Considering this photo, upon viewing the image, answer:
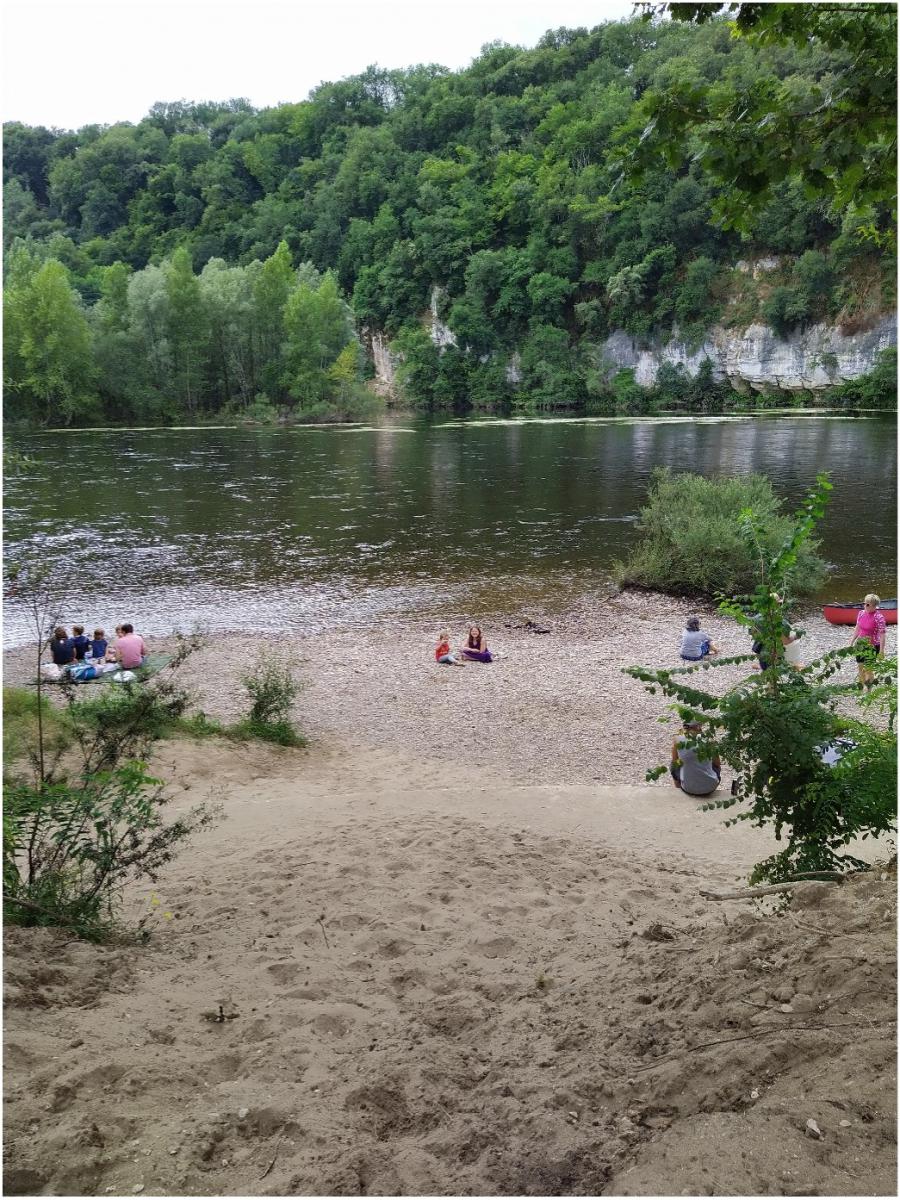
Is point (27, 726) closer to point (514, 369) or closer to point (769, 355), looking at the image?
point (769, 355)

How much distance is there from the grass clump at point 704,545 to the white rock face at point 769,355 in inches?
2595

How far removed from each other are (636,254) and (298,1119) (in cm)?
9946

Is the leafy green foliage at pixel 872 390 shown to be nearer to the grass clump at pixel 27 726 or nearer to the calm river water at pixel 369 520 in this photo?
the calm river water at pixel 369 520

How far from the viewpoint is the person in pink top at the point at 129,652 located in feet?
46.3

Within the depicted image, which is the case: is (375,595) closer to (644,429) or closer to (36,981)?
(36,981)

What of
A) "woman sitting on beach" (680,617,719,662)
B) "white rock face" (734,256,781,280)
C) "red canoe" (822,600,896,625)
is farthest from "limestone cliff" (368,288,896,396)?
"woman sitting on beach" (680,617,719,662)

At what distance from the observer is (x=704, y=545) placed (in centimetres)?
1947

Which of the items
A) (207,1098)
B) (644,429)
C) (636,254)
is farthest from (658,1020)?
(636,254)

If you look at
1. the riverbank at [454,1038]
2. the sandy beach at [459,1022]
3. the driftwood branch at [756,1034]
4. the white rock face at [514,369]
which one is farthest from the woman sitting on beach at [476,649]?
the white rock face at [514,369]

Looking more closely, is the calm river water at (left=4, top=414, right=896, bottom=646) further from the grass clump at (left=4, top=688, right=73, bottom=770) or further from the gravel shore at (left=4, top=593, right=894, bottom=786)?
the grass clump at (left=4, top=688, right=73, bottom=770)

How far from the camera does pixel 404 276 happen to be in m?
108

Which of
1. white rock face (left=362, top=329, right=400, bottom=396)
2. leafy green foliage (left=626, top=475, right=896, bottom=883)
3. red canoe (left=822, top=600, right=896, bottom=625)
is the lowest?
red canoe (left=822, top=600, right=896, bottom=625)

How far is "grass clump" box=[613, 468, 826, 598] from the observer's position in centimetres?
1892

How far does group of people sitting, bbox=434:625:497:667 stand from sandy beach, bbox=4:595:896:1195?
250 inches
